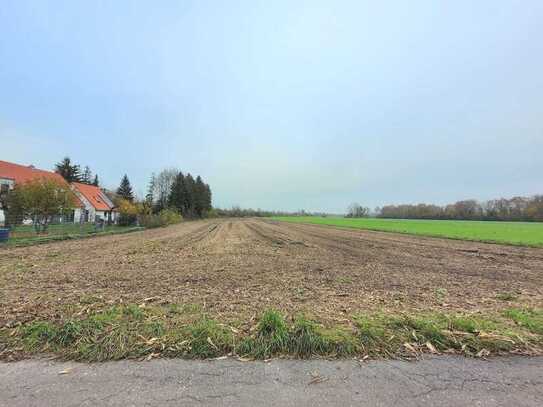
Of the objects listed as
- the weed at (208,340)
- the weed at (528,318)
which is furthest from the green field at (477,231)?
the weed at (208,340)

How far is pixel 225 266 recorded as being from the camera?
962cm

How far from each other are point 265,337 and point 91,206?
2064 inches

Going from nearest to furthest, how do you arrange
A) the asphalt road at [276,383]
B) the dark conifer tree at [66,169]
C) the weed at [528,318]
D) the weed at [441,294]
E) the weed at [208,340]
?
the asphalt road at [276,383], the weed at [208,340], the weed at [528,318], the weed at [441,294], the dark conifer tree at [66,169]

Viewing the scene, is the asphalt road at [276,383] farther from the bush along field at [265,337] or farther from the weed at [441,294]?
the weed at [441,294]

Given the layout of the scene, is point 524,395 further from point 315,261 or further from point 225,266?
point 315,261

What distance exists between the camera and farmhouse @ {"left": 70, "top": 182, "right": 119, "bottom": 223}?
Result: 45.4 m

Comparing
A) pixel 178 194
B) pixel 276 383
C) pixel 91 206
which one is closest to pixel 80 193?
pixel 91 206

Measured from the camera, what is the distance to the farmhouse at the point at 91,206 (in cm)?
4539

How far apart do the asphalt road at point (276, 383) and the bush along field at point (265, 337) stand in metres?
0.21

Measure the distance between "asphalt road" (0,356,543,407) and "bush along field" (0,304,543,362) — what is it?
0.21 metres

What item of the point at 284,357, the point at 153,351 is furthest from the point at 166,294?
the point at 284,357

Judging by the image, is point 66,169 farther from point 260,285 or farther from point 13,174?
point 260,285

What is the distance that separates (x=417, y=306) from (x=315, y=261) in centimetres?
592

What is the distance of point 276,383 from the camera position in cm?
283
